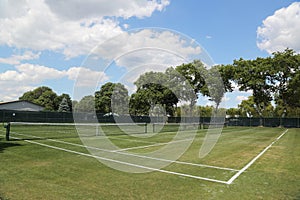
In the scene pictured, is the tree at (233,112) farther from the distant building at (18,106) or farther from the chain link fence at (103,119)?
the distant building at (18,106)

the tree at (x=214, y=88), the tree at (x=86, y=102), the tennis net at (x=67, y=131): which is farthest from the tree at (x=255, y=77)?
the tree at (x=86, y=102)

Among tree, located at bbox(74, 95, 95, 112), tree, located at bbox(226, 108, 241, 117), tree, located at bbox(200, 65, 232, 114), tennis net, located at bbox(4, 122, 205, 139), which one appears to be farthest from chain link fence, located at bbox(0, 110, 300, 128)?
tree, located at bbox(226, 108, 241, 117)

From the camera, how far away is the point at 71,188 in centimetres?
589

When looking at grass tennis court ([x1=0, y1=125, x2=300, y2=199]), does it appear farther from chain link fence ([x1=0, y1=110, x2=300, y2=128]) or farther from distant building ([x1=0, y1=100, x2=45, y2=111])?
distant building ([x1=0, y1=100, x2=45, y2=111])

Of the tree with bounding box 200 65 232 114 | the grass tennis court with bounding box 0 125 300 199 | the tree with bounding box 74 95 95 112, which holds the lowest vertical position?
the grass tennis court with bounding box 0 125 300 199

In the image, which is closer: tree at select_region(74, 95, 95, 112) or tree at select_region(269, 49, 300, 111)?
tree at select_region(74, 95, 95, 112)

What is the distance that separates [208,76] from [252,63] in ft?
69.9

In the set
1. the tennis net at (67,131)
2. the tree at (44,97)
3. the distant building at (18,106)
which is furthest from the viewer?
the tree at (44,97)

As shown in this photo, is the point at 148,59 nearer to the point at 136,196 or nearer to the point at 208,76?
the point at 136,196

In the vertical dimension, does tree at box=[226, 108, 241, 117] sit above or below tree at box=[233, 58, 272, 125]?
below

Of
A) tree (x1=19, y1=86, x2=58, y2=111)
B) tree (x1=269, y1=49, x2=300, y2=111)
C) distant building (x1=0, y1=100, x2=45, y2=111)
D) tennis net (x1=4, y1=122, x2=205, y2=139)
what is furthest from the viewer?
tree (x1=19, y1=86, x2=58, y2=111)

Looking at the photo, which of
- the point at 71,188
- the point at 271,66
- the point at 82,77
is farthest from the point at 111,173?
the point at 271,66

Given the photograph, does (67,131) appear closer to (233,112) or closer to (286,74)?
(286,74)

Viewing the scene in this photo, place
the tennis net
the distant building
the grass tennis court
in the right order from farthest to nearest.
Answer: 1. the distant building
2. the tennis net
3. the grass tennis court
